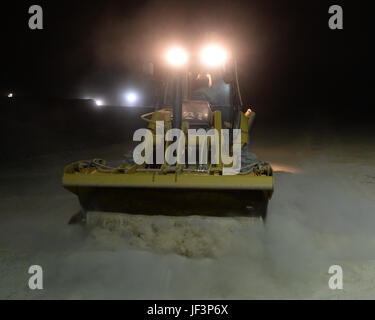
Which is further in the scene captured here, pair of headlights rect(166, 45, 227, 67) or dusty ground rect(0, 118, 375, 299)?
pair of headlights rect(166, 45, 227, 67)

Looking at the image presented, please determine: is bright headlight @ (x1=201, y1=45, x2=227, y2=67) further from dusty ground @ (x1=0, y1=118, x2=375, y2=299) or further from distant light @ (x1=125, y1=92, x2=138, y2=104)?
distant light @ (x1=125, y1=92, x2=138, y2=104)

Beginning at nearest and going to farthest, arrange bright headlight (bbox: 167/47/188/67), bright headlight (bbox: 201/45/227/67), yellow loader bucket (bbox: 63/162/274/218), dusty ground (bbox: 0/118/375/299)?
1. dusty ground (bbox: 0/118/375/299)
2. yellow loader bucket (bbox: 63/162/274/218)
3. bright headlight (bbox: 167/47/188/67)
4. bright headlight (bbox: 201/45/227/67)

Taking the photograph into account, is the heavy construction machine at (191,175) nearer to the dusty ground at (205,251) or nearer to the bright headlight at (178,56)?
the bright headlight at (178,56)

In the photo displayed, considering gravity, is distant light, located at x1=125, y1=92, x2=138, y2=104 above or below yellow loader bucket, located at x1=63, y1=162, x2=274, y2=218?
above

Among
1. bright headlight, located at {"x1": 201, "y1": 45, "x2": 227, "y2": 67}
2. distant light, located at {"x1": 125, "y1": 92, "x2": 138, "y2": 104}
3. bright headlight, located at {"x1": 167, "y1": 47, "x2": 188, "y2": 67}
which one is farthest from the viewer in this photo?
distant light, located at {"x1": 125, "y1": 92, "x2": 138, "y2": 104}

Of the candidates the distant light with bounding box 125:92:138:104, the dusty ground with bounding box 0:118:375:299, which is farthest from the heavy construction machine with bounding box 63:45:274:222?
the distant light with bounding box 125:92:138:104

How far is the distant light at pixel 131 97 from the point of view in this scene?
28.4m

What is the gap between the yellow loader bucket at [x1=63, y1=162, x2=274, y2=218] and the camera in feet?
11.9

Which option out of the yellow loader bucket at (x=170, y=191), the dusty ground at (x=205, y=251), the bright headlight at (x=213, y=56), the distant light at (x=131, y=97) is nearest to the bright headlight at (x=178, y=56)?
the bright headlight at (x=213, y=56)

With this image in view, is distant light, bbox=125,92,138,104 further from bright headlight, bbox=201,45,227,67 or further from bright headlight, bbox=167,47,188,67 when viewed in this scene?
bright headlight, bbox=167,47,188,67

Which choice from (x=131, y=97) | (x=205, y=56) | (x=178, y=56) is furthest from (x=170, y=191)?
(x=131, y=97)

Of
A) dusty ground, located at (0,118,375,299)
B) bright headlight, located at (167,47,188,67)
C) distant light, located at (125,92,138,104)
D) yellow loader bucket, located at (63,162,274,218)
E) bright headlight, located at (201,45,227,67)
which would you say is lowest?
dusty ground, located at (0,118,375,299)

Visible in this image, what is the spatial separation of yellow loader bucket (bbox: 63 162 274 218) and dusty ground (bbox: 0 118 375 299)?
20 centimetres
